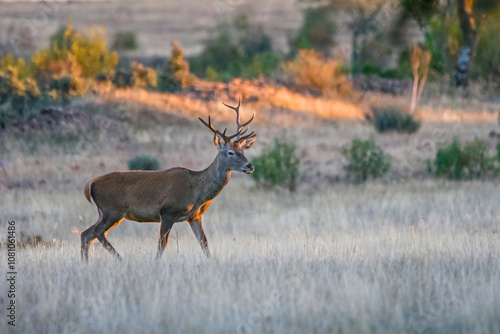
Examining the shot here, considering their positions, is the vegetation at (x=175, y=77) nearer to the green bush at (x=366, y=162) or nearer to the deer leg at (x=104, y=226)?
the green bush at (x=366, y=162)

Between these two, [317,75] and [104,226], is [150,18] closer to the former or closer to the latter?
[317,75]

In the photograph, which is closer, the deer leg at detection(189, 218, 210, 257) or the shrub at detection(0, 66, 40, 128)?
the deer leg at detection(189, 218, 210, 257)

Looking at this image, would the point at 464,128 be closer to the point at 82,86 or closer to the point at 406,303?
the point at 82,86

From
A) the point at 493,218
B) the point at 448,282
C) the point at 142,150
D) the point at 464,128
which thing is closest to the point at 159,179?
the point at 448,282

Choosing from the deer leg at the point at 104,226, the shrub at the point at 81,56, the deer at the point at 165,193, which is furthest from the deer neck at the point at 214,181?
the shrub at the point at 81,56

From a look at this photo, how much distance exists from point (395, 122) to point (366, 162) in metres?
7.50

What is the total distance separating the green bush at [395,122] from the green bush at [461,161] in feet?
22.2

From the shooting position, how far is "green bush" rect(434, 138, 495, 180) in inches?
698

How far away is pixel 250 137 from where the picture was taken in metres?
9.91

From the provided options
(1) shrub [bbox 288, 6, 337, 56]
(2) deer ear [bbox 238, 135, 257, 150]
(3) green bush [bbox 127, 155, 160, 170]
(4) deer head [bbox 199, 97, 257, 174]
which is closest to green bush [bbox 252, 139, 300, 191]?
(3) green bush [bbox 127, 155, 160, 170]

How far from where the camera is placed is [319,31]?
65188 mm

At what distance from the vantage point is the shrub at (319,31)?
214 ft

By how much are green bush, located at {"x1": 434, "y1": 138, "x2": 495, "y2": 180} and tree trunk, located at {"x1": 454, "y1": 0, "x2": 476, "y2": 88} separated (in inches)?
726

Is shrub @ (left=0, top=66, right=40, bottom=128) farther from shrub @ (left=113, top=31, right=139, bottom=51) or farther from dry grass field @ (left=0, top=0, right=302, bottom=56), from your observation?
dry grass field @ (left=0, top=0, right=302, bottom=56)
